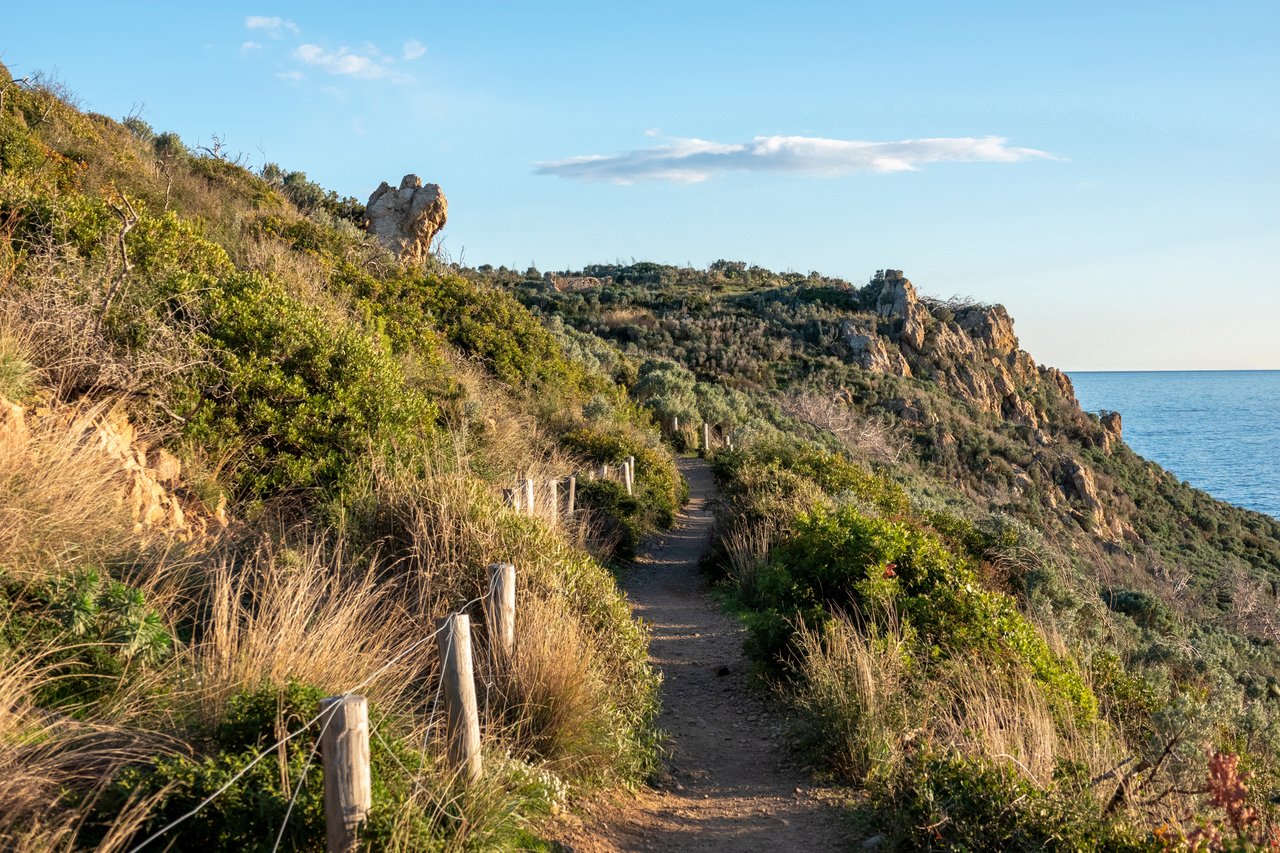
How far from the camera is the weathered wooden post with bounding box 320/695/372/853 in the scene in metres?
3.40

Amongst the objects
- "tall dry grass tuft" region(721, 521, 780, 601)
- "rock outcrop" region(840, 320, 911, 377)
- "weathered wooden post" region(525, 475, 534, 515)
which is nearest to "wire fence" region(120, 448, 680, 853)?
"weathered wooden post" region(525, 475, 534, 515)

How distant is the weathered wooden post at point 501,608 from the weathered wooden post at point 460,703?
1055mm

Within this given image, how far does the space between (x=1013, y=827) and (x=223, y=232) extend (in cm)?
1427

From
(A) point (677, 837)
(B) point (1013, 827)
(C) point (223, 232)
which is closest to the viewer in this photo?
(B) point (1013, 827)

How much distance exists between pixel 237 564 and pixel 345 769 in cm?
346

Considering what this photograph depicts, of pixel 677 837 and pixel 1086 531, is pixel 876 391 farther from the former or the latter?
pixel 677 837

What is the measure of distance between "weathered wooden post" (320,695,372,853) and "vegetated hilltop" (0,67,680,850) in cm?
9

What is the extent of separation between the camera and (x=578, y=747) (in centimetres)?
575

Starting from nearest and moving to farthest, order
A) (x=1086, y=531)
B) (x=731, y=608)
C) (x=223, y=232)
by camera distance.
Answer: (x=731, y=608) → (x=223, y=232) → (x=1086, y=531)

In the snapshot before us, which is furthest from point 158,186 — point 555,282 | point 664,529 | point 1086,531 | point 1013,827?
point 555,282

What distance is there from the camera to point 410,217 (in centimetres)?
2441

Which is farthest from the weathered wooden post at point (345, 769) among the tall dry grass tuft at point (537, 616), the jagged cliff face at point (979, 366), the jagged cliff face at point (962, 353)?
the jagged cliff face at point (962, 353)

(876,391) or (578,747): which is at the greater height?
(876,391)

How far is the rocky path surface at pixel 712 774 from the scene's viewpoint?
564 centimetres
